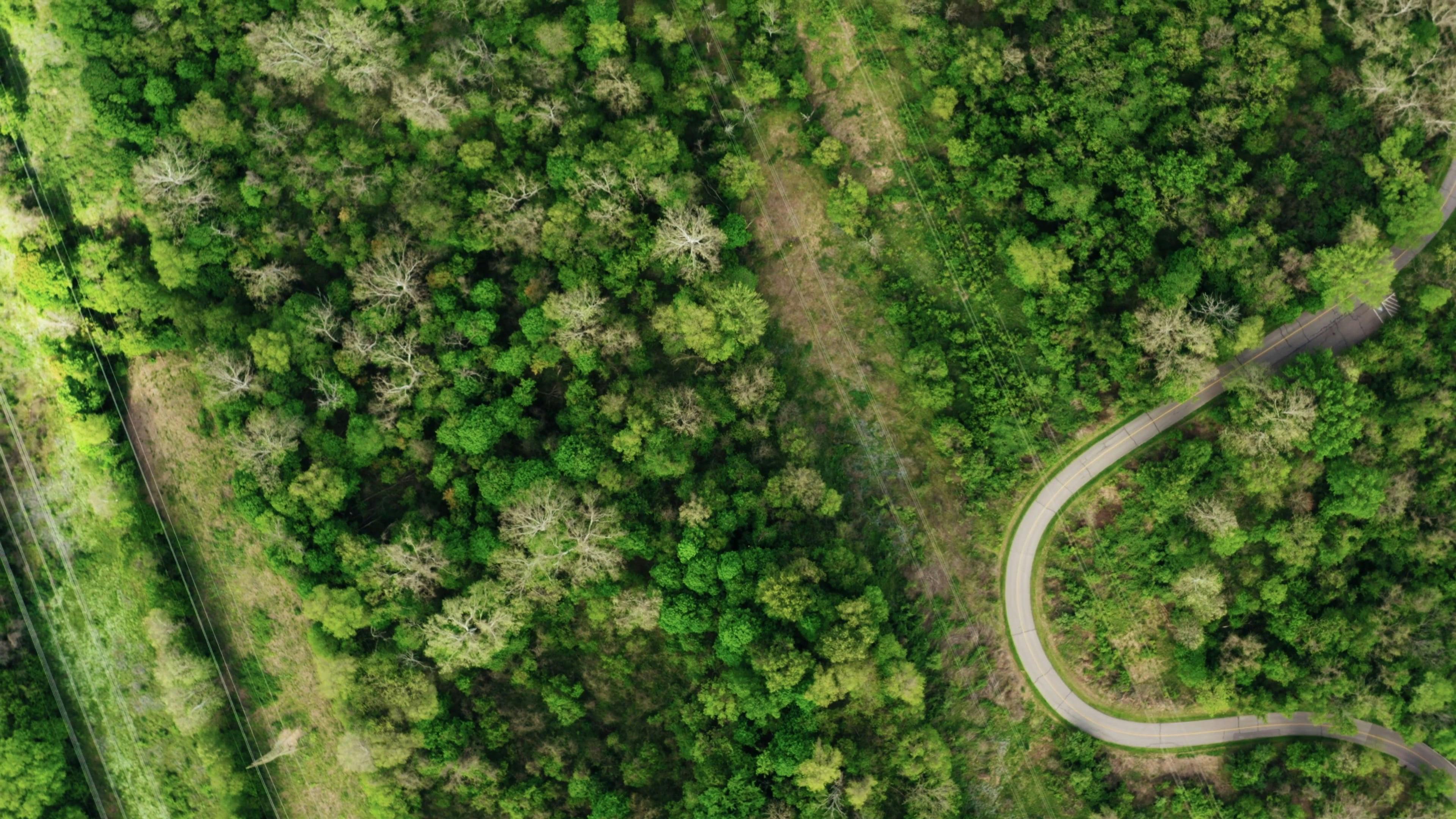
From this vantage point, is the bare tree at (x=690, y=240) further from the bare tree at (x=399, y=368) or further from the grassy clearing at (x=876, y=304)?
the bare tree at (x=399, y=368)

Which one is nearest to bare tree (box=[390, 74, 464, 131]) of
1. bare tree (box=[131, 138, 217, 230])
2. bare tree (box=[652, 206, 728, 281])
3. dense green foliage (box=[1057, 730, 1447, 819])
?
bare tree (box=[131, 138, 217, 230])

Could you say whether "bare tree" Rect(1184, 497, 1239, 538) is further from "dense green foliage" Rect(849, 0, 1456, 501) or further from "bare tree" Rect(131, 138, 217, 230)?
"bare tree" Rect(131, 138, 217, 230)

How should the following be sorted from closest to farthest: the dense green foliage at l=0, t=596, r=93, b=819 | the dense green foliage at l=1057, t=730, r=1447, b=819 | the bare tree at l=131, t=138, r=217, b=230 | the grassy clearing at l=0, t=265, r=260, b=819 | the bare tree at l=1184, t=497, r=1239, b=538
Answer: the bare tree at l=1184, t=497, r=1239, b=538, the bare tree at l=131, t=138, r=217, b=230, the dense green foliage at l=0, t=596, r=93, b=819, the dense green foliage at l=1057, t=730, r=1447, b=819, the grassy clearing at l=0, t=265, r=260, b=819

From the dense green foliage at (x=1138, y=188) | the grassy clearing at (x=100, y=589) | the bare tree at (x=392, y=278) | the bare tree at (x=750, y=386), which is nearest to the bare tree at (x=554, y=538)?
the bare tree at (x=750, y=386)

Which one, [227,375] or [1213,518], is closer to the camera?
[227,375]

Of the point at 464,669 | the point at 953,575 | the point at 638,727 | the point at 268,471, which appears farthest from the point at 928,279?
the point at 268,471

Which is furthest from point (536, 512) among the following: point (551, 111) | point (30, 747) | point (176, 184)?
point (30, 747)

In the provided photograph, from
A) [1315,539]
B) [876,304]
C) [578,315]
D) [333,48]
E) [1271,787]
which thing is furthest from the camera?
[1271,787]

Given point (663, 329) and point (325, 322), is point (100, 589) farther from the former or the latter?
point (663, 329)
